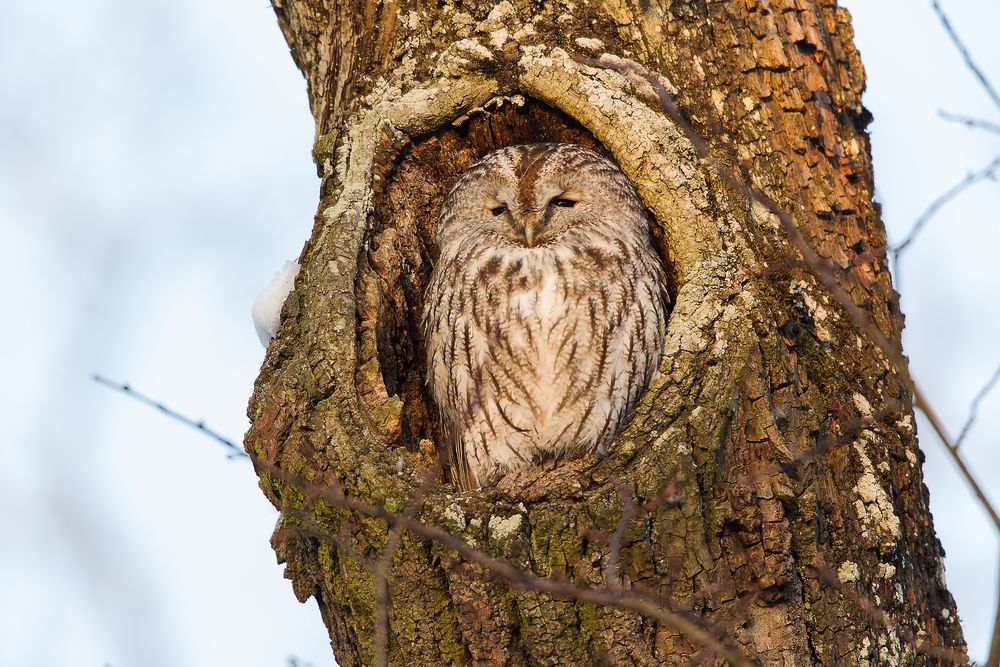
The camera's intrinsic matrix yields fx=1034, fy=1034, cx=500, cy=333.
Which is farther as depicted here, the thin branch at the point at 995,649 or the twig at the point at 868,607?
the twig at the point at 868,607

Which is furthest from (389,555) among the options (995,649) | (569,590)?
(995,649)

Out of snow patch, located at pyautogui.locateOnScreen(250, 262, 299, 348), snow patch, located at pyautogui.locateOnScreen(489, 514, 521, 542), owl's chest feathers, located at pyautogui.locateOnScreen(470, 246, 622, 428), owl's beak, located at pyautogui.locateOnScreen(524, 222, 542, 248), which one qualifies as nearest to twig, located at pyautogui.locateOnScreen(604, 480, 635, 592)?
snow patch, located at pyautogui.locateOnScreen(489, 514, 521, 542)

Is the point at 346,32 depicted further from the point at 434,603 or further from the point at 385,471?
the point at 434,603

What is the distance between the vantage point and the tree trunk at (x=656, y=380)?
7.97 ft

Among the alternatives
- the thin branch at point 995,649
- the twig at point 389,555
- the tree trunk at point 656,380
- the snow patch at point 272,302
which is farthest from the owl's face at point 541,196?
the thin branch at point 995,649

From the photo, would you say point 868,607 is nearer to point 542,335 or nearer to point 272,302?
point 542,335

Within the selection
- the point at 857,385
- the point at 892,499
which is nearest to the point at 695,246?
the point at 857,385

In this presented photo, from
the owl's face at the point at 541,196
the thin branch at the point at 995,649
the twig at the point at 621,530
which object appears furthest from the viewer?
the owl's face at the point at 541,196

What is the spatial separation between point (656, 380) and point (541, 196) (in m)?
0.89

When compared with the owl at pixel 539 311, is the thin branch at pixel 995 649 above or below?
below

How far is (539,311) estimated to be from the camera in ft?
10.3

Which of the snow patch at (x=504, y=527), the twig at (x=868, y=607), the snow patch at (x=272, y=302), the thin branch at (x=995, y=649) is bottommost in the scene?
the thin branch at (x=995, y=649)

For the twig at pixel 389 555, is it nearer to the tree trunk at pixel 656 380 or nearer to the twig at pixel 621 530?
the tree trunk at pixel 656 380

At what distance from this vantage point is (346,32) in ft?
11.2
